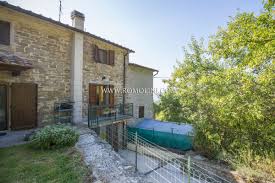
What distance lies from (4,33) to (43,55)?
1728 millimetres

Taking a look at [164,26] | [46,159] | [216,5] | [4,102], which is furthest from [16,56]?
[216,5]

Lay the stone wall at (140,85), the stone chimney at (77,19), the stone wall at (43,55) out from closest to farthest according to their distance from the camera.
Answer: the stone wall at (43,55), the stone chimney at (77,19), the stone wall at (140,85)

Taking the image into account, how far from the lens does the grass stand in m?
3.68

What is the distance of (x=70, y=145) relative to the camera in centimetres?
564

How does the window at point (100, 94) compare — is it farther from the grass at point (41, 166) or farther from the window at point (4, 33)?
the grass at point (41, 166)

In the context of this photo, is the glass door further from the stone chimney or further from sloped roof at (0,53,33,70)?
the stone chimney

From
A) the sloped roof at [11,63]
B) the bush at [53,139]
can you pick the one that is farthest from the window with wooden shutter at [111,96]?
the bush at [53,139]

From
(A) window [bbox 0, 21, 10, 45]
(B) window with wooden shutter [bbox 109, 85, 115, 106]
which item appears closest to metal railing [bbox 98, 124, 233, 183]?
(B) window with wooden shutter [bbox 109, 85, 115, 106]

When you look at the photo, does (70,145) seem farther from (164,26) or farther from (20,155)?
(164,26)

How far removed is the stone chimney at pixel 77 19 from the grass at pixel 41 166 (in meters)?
8.05

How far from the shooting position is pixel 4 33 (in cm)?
689

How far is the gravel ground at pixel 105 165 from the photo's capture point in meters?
3.73

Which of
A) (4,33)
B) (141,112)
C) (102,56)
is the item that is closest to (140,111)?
(141,112)

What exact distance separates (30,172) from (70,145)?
5.75 ft
